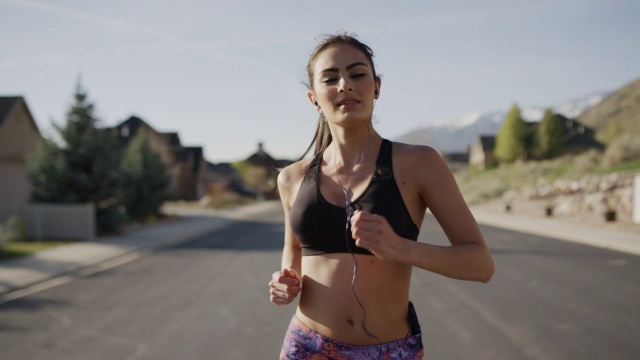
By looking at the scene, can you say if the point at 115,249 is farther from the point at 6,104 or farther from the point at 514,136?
the point at 514,136

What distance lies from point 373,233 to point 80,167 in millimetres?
19344

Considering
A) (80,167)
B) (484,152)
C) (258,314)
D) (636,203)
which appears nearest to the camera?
(258,314)

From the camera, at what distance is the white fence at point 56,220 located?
18.0 m

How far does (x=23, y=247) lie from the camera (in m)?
→ 15.3

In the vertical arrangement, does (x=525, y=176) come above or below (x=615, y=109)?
below

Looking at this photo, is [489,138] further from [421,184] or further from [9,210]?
[421,184]

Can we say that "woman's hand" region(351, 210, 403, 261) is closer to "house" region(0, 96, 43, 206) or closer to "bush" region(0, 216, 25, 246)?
"bush" region(0, 216, 25, 246)

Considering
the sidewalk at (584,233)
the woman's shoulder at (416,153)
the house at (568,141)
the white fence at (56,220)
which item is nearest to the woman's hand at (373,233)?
the woman's shoulder at (416,153)

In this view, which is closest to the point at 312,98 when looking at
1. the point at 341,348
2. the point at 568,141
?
the point at 341,348

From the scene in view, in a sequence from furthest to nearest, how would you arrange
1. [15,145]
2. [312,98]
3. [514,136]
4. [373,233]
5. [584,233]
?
[514,136]
[15,145]
[584,233]
[312,98]
[373,233]

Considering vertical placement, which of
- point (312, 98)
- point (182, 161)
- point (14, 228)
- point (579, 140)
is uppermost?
point (312, 98)

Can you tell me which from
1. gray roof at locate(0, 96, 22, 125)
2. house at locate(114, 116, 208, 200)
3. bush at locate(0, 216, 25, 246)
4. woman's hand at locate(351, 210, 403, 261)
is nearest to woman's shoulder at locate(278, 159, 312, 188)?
woman's hand at locate(351, 210, 403, 261)

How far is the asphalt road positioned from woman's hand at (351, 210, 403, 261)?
4165 millimetres

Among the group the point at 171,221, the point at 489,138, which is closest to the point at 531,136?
the point at 489,138
